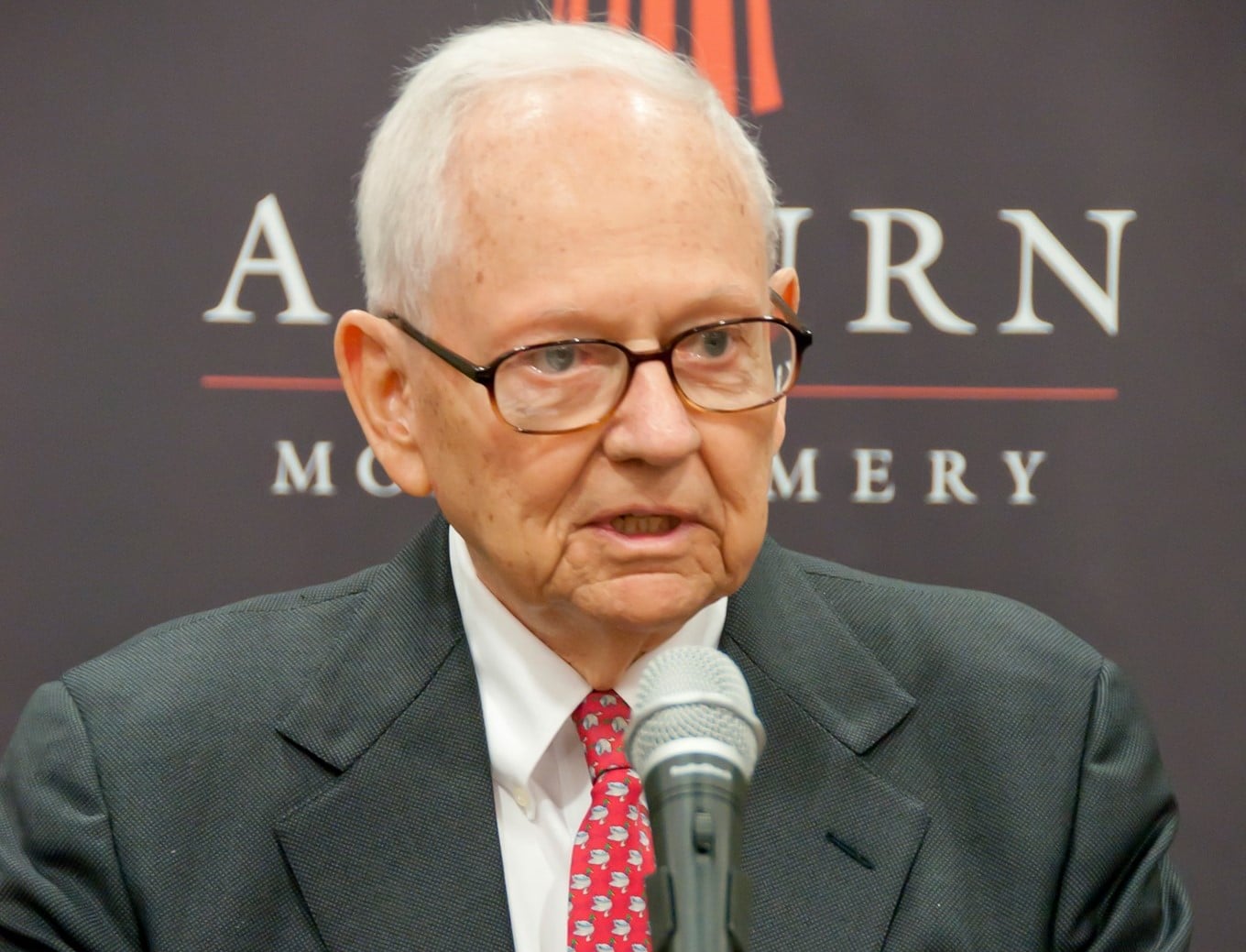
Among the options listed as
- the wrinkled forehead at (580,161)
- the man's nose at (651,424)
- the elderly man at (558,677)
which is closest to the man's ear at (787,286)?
the elderly man at (558,677)

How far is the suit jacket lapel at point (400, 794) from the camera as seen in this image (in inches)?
59.6

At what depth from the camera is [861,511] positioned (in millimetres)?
2178

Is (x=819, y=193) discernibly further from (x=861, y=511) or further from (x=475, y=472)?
(x=475, y=472)

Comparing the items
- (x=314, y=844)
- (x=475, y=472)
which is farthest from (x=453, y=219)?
(x=314, y=844)

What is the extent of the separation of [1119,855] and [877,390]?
2.47 feet

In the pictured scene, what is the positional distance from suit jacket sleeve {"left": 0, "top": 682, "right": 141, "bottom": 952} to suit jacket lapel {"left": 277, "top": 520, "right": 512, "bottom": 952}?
17cm

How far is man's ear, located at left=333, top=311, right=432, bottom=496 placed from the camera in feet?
5.25

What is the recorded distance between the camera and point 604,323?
4.63 ft

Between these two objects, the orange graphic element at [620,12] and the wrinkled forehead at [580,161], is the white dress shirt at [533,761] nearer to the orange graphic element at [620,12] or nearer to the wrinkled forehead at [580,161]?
the wrinkled forehead at [580,161]

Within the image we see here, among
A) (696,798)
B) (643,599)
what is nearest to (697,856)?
(696,798)

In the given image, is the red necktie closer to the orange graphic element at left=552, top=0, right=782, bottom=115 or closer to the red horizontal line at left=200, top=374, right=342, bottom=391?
the red horizontal line at left=200, top=374, right=342, bottom=391

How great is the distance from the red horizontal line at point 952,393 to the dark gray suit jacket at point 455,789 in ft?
1.52

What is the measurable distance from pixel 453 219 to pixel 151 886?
0.69 meters

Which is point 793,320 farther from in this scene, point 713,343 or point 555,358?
point 555,358
